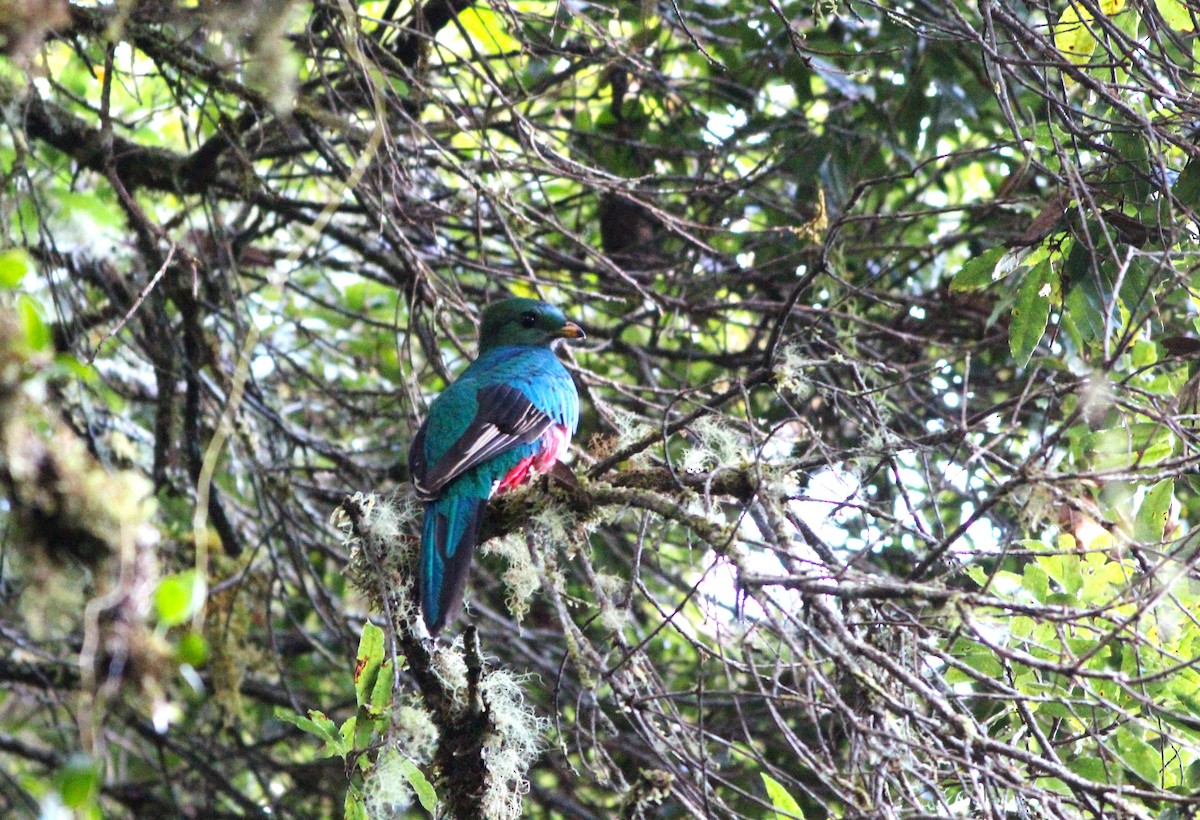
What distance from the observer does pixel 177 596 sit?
1752mm

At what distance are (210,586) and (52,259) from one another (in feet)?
5.64

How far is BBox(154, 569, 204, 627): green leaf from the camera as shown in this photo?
5.72 feet

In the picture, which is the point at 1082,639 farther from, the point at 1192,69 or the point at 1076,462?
the point at 1192,69

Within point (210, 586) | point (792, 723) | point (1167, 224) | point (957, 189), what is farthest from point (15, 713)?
point (1167, 224)

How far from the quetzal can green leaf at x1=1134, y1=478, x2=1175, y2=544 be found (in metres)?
1.94

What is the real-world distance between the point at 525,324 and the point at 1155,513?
2.89m

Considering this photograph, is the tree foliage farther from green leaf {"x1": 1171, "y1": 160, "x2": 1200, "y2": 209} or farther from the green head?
the green head

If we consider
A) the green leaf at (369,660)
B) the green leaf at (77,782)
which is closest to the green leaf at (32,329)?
the green leaf at (77,782)

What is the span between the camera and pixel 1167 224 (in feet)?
11.5

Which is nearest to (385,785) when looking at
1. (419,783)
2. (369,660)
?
(419,783)

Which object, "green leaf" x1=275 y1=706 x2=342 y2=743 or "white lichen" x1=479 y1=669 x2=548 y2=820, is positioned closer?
"green leaf" x1=275 y1=706 x2=342 y2=743

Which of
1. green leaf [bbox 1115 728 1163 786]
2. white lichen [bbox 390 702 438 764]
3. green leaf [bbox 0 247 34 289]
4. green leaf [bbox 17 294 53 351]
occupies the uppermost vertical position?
green leaf [bbox 0 247 34 289]

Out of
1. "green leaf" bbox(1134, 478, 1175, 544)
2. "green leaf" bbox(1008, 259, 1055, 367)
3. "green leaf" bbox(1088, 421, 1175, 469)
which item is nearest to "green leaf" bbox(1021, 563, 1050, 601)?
"green leaf" bbox(1134, 478, 1175, 544)

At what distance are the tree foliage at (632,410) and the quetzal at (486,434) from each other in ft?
0.41
